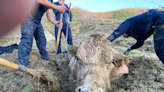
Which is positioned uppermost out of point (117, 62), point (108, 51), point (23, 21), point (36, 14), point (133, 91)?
point (36, 14)

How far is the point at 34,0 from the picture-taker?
12.3ft

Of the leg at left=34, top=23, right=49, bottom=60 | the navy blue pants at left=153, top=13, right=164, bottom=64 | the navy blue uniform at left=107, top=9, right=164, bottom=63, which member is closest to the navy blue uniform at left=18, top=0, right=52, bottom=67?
the leg at left=34, top=23, right=49, bottom=60

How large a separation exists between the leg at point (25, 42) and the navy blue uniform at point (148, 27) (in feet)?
9.77

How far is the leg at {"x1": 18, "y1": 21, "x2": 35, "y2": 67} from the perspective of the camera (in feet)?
12.0

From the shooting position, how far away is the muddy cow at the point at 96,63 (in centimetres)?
241

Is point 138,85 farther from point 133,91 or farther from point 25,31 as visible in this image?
point 25,31

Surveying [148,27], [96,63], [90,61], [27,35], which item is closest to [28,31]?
[27,35]

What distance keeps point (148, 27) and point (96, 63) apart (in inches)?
103

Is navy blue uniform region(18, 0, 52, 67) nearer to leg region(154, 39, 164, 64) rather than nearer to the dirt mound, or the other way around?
the dirt mound

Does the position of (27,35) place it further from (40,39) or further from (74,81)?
(74,81)

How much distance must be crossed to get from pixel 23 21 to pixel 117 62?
10.6 ft

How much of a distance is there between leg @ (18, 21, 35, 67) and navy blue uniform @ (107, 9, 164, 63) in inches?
117

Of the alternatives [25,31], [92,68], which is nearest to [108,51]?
[92,68]

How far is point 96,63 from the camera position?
2648mm
